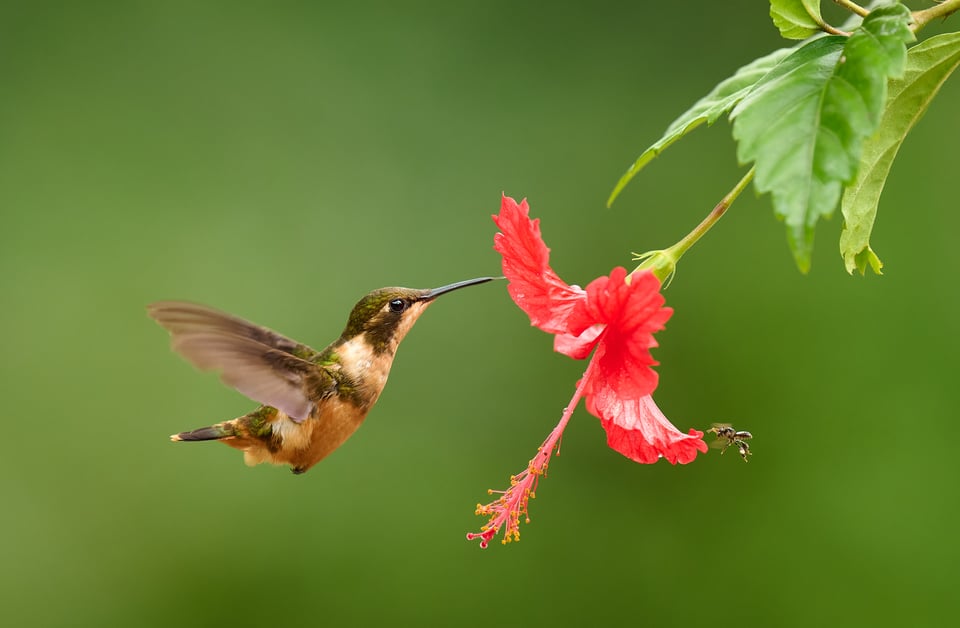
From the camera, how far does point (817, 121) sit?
854 mm

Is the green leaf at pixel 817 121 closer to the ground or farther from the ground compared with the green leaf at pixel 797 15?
closer to the ground

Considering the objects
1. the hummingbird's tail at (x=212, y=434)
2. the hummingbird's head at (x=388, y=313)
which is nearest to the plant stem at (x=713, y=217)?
the hummingbird's head at (x=388, y=313)

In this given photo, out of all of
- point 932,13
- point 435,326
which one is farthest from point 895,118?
point 435,326

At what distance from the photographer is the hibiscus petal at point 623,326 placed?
95cm

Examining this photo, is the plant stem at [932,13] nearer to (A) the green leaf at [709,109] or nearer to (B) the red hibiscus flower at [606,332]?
(A) the green leaf at [709,109]

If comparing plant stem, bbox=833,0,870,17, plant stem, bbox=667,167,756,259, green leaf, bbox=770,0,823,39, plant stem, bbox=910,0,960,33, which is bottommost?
plant stem, bbox=667,167,756,259

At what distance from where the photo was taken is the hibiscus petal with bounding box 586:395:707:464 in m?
1.05

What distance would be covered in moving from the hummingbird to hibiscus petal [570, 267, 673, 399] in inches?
13.4

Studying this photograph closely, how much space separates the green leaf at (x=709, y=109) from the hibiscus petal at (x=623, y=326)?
138mm

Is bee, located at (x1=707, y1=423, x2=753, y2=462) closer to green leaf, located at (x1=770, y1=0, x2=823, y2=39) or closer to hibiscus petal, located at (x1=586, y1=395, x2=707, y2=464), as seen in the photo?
hibiscus petal, located at (x1=586, y1=395, x2=707, y2=464)

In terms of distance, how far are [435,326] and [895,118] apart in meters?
2.37

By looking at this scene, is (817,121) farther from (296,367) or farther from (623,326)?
(296,367)

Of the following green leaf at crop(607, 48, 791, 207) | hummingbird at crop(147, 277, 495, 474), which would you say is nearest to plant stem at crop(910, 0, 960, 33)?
green leaf at crop(607, 48, 791, 207)

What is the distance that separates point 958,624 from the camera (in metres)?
2.90
